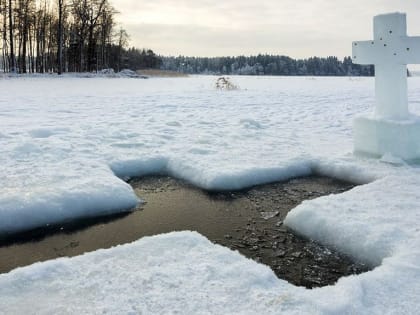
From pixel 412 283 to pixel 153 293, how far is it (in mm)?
1318

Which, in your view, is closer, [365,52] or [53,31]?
[365,52]

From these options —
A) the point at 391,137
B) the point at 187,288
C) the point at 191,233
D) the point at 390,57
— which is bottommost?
the point at 187,288

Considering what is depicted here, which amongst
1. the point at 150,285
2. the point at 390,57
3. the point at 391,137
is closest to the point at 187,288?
the point at 150,285

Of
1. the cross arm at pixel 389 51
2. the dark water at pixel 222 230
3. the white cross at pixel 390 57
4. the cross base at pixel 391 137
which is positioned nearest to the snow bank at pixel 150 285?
the dark water at pixel 222 230

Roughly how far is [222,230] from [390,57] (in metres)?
2.90

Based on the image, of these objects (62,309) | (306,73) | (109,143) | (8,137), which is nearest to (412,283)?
(62,309)

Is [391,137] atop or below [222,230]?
atop

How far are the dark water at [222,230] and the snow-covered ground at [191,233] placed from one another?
0.17 meters

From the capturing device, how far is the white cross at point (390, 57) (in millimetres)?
4316

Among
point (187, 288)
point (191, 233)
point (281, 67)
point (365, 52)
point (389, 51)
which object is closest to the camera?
point (187, 288)

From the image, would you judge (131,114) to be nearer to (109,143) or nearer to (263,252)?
(109,143)

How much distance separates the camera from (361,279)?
6.89 feet

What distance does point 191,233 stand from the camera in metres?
2.69

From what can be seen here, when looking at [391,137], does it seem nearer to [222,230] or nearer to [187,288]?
[222,230]
